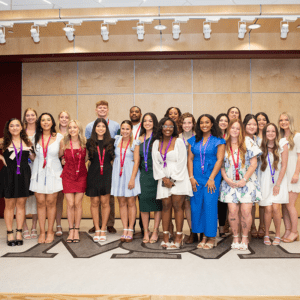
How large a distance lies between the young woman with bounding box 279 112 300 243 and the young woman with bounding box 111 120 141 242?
216cm

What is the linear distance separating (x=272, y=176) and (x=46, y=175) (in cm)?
314

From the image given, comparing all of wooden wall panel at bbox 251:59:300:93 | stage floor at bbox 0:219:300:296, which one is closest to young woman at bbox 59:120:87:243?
stage floor at bbox 0:219:300:296

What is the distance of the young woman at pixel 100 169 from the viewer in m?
4.23

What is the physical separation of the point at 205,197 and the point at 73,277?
6.00ft

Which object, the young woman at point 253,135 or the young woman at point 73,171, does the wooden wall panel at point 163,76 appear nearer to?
the young woman at point 253,135

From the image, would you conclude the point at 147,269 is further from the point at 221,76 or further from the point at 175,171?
the point at 221,76

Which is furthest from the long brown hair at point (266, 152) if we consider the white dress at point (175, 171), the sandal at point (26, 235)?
the sandal at point (26, 235)

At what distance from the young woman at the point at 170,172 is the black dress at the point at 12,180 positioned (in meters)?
1.86

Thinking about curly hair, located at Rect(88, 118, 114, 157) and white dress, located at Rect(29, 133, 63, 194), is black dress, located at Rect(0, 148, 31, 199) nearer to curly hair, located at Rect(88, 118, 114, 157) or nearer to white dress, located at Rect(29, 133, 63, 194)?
white dress, located at Rect(29, 133, 63, 194)

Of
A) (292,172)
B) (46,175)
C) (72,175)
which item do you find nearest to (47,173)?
(46,175)

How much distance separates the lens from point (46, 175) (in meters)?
4.18

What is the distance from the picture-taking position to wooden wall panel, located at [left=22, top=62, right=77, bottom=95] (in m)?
7.05

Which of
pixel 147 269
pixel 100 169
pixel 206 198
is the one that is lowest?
pixel 147 269

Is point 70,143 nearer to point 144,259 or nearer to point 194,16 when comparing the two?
point 144,259
